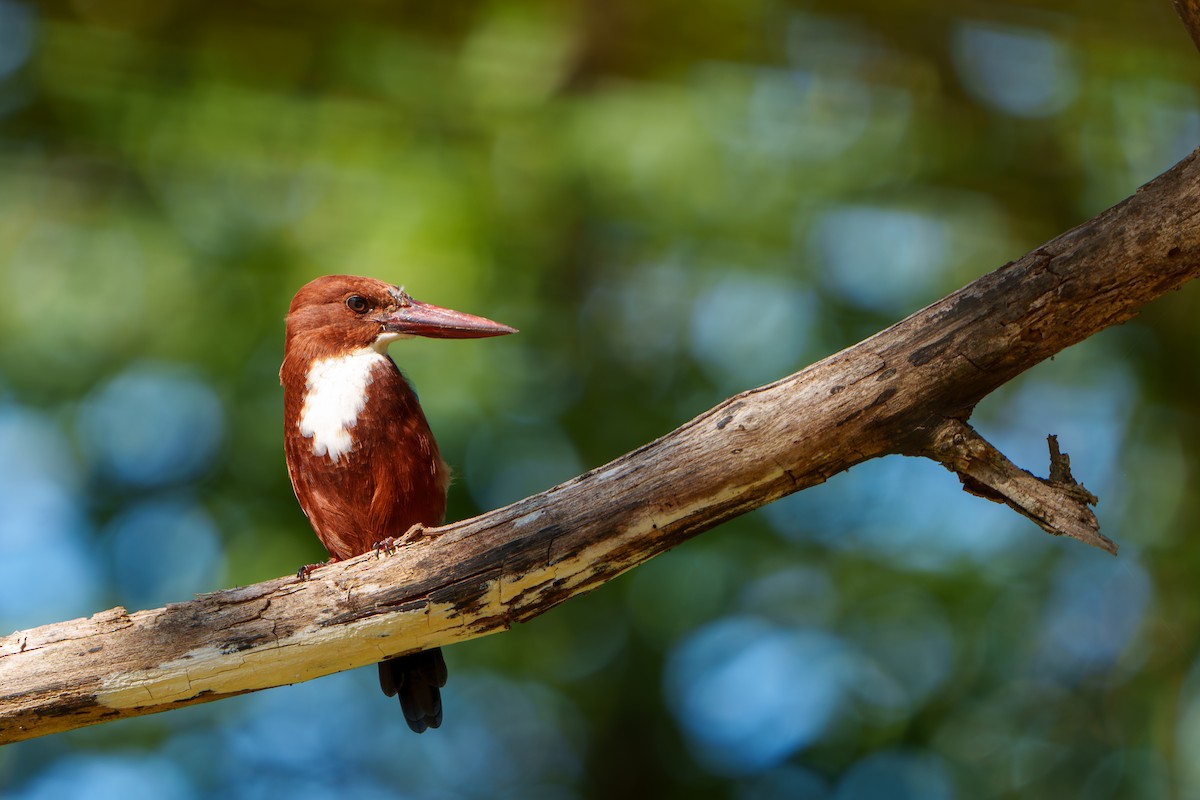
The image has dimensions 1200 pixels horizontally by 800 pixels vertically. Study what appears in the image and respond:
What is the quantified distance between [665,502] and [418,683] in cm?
119

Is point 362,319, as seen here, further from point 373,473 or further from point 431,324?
point 373,473

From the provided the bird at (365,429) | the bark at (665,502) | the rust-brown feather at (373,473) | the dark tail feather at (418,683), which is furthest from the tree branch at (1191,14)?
the dark tail feather at (418,683)

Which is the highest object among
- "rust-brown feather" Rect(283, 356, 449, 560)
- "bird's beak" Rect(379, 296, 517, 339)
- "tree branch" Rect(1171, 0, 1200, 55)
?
"bird's beak" Rect(379, 296, 517, 339)

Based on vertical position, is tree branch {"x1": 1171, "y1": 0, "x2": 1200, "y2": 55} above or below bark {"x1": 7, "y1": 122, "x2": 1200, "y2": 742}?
above

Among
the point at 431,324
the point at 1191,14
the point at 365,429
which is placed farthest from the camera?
the point at 431,324

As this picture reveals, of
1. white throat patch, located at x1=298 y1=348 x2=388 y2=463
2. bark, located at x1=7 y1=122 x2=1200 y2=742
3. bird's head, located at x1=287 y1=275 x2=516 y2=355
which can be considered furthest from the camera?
bird's head, located at x1=287 y1=275 x2=516 y2=355

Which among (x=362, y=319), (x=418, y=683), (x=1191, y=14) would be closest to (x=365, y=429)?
(x=362, y=319)

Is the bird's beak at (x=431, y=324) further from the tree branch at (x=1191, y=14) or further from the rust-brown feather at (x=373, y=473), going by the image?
the tree branch at (x=1191, y=14)

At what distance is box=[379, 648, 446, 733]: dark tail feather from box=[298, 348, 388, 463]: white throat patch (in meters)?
0.60

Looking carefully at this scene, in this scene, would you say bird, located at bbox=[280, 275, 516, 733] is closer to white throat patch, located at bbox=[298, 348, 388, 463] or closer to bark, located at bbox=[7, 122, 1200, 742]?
white throat patch, located at bbox=[298, 348, 388, 463]

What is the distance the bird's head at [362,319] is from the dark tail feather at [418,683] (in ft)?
2.97

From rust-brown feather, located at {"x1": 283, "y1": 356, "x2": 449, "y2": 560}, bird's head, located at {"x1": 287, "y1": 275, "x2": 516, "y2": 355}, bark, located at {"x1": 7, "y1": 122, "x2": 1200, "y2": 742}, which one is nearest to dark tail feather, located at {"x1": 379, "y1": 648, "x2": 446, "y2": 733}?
rust-brown feather, located at {"x1": 283, "y1": 356, "x2": 449, "y2": 560}

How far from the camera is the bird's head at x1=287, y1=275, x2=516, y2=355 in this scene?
136 inches

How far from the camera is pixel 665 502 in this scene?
8.17 feet
